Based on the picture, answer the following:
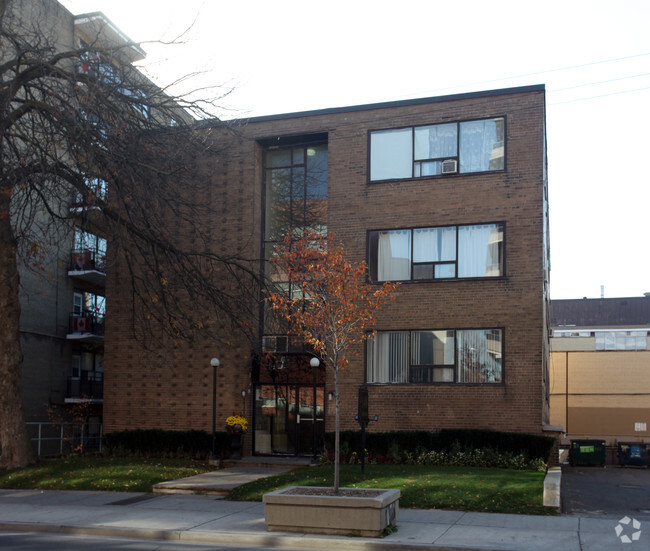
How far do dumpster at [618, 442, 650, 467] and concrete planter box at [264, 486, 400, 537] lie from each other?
1537 cm

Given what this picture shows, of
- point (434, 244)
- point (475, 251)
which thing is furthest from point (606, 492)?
point (434, 244)

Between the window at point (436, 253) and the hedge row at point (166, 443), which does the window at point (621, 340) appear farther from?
the hedge row at point (166, 443)

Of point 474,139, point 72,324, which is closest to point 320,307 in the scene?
point 474,139

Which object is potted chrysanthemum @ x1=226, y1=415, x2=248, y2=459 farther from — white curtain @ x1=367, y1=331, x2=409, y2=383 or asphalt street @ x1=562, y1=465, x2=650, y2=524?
asphalt street @ x1=562, y1=465, x2=650, y2=524

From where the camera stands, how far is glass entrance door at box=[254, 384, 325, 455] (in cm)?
2259

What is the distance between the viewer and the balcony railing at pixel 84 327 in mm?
30844

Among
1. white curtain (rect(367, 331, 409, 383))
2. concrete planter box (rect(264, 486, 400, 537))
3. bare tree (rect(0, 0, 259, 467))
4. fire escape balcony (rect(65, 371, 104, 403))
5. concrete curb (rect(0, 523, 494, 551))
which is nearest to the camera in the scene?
concrete curb (rect(0, 523, 494, 551))

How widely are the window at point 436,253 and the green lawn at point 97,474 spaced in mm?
7603

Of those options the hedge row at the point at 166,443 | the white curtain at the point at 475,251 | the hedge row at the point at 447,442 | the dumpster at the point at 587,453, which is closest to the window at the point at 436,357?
the hedge row at the point at 447,442

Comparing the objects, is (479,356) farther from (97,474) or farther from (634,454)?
(97,474)

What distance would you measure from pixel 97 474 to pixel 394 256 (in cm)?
992

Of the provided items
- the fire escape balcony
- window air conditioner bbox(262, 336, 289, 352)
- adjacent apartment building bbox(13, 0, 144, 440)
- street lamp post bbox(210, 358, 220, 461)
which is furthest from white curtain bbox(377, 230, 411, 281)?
the fire escape balcony

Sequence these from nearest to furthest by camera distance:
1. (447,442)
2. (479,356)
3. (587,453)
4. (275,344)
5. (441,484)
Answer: (441,484), (447,442), (479,356), (275,344), (587,453)

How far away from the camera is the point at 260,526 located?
12383mm
